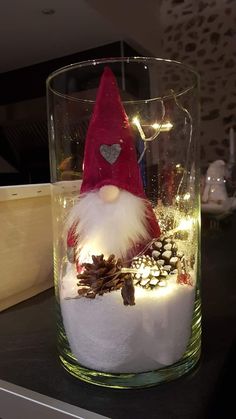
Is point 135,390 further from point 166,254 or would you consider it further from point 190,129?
point 190,129

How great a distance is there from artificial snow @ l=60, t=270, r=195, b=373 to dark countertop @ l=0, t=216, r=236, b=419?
21mm

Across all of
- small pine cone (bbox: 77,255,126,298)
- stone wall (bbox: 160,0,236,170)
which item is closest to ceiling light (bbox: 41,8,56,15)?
stone wall (bbox: 160,0,236,170)

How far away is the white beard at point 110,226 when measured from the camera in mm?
321

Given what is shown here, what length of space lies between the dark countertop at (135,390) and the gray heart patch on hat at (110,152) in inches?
7.7

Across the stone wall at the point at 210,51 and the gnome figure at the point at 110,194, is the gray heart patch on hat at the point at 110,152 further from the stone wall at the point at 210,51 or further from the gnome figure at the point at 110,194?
the stone wall at the point at 210,51

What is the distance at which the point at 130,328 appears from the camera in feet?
1.03

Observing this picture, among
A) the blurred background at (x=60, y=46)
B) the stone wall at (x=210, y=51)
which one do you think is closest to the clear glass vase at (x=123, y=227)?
the blurred background at (x=60, y=46)

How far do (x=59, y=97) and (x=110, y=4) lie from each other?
1727 millimetres

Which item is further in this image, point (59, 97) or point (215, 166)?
point (215, 166)

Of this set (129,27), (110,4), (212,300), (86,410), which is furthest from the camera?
(129,27)

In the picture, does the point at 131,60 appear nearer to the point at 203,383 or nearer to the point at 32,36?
the point at 203,383

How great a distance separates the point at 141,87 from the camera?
1.43 feet

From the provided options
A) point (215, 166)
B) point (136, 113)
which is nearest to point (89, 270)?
point (136, 113)

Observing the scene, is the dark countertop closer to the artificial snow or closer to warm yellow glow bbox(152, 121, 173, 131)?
the artificial snow
